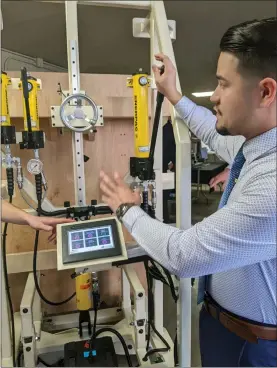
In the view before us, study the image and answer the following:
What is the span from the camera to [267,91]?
0.73 metres

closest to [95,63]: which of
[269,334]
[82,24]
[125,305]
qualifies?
[82,24]

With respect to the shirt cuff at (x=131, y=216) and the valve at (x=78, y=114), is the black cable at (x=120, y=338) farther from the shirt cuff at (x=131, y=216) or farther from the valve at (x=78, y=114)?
the valve at (x=78, y=114)

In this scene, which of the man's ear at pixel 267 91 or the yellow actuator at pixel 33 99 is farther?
the yellow actuator at pixel 33 99

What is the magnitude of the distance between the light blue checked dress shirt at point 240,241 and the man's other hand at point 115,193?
2.0 inches

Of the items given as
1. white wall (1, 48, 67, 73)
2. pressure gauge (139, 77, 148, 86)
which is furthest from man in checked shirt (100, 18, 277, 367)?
white wall (1, 48, 67, 73)

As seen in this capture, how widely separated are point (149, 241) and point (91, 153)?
94cm

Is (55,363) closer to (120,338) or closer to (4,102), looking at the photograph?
(120,338)

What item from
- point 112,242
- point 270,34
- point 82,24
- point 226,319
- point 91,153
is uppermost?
point 82,24

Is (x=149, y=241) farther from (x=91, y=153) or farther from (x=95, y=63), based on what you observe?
(x=95, y=63)

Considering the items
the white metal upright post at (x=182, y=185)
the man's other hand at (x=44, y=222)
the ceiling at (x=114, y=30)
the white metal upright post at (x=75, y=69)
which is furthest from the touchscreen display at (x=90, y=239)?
the ceiling at (x=114, y=30)

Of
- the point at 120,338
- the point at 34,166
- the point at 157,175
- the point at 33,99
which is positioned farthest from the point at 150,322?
the point at 33,99

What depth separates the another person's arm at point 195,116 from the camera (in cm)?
105

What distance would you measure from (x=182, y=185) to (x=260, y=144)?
296 mm

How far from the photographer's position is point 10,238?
5.28 ft
